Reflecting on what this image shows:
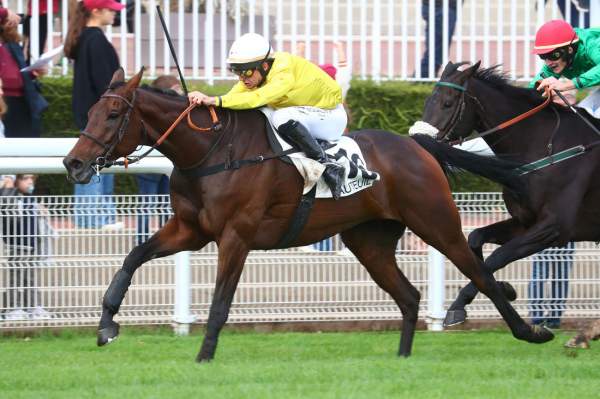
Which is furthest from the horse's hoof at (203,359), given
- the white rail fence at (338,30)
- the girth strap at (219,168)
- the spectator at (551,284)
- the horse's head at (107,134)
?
the white rail fence at (338,30)

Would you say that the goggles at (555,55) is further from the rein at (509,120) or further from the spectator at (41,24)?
the spectator at (41,24)

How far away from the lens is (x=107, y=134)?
23.1 ft

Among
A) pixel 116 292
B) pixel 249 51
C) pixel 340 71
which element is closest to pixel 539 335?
pixel 249 51

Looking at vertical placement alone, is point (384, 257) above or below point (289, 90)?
below

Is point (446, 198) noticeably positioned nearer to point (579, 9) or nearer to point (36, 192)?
point (36, 192)

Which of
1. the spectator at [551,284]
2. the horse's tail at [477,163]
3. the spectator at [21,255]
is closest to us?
the horse's tail at [477,163]

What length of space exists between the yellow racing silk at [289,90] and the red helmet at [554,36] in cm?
137

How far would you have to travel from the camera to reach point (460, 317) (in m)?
7.83

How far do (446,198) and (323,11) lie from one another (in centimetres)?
422

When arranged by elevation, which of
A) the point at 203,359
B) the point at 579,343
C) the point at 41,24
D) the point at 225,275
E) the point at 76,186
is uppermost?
the point at 41,24

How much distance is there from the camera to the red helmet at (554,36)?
8164 millimetres

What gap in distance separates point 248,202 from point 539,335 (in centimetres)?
192

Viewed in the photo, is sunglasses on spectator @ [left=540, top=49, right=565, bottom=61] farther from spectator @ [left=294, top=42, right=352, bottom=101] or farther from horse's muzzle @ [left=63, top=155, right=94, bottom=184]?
horse's muzzle @ [left=63, top=155, right=94, bottom=184]

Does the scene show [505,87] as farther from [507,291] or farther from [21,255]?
[21,255]
